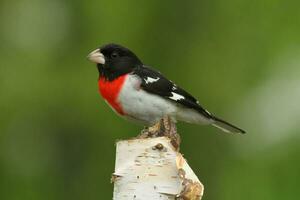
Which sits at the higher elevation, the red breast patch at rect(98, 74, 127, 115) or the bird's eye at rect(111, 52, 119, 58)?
the bird's eye at rect(111, 52, 119, 58)

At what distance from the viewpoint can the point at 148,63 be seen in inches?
458

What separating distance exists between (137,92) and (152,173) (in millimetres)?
1857

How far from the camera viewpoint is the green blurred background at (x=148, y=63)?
11.4 meters

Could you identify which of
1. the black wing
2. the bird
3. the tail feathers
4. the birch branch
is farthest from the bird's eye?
the birch branch

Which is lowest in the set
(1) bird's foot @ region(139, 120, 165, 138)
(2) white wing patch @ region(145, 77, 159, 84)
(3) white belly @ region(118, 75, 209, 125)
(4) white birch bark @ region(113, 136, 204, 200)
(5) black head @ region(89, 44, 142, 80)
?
(4) white birch bark @ region(113, 136, 204, 200)

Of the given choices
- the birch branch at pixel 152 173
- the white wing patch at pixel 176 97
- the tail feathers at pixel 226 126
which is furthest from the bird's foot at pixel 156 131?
the tail feathers at pixel 226 126

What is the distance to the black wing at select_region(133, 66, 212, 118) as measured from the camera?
668cm

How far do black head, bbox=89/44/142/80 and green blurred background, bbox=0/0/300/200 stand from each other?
13.3 ft

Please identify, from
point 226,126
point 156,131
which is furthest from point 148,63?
point 156,131

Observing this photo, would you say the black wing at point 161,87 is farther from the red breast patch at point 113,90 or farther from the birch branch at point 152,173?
the birch branch at point 152,173

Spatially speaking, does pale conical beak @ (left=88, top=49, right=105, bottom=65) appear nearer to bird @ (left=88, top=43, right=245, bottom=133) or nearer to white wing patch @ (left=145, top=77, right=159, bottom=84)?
bird @ (left=88, top=43, right=245, bottom=133)

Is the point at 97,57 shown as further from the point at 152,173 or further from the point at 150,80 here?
the point at 152,173

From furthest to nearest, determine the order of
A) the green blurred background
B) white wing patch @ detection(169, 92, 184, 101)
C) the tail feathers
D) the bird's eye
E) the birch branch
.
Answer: the green blurred background < the tail feathers < the bird's eye < white wing patch @ detection(169, 92, 184, 101) < the birch branch

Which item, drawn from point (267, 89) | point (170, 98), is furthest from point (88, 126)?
point (170, 98)
